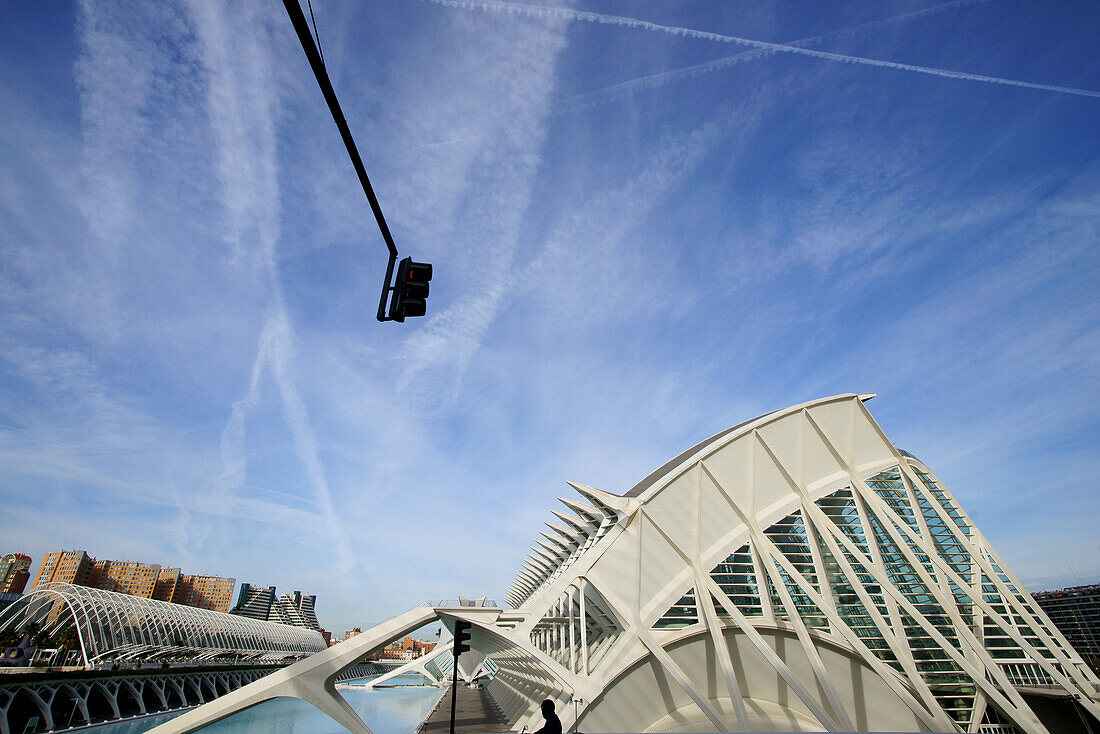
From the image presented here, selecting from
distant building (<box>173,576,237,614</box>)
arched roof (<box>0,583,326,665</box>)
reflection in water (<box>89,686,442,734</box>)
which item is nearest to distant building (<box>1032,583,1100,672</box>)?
reflection in water (<box>89,686,442,734</box>)

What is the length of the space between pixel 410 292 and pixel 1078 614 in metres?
163

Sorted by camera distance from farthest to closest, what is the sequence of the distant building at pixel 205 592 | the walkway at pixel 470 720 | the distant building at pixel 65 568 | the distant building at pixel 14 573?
the distant building at pixel 205 592
the distant building at pixel 65 568
the distant building at pixel 14 573
the walkway at pixel 470 720

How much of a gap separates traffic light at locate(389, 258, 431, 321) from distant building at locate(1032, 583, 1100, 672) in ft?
493

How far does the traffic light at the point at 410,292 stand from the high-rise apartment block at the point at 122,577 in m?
156

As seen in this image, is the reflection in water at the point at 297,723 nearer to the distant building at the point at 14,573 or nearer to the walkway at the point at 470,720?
the walkway at the point at 470,720

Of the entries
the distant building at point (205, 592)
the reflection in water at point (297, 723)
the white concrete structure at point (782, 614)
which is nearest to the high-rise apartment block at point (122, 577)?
the distant building at point (205, 592)

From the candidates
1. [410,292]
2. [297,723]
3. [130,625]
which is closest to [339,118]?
[410,292]

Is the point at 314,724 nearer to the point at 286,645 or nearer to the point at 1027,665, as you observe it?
the point at 1027,665

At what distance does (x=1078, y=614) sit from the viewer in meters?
112

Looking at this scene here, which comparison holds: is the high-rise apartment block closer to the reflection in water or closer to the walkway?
the reflection in water

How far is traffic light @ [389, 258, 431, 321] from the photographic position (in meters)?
5.21

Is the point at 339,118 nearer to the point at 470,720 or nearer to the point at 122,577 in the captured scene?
the point at 470,720

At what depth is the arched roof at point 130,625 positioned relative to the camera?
165 feet

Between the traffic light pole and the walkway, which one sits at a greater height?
the traffic light pole
